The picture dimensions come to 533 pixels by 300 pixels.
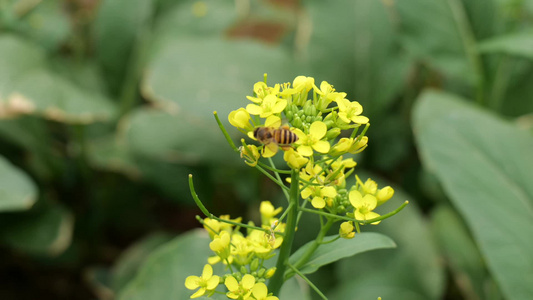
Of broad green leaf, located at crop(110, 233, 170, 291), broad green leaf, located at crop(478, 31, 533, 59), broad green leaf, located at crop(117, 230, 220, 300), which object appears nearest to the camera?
broad green leaf, located at crop(117, 230, 220, 300)

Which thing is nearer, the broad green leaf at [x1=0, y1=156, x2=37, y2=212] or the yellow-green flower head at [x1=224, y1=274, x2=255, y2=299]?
the yellow-green flower head at [x1=224, y1=274, x2=255, y2=299]

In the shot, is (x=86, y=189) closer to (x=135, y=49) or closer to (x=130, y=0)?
(x=135, y=49)

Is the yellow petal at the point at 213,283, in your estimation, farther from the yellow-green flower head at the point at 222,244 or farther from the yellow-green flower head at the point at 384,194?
the yellow-green flower head at the point at 384,194

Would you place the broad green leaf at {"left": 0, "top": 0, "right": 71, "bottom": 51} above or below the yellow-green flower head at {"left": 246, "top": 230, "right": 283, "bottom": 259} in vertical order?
below

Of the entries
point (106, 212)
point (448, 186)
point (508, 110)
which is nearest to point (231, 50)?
point (106, 212)

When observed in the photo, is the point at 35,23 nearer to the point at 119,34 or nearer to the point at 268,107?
the point at 119,34

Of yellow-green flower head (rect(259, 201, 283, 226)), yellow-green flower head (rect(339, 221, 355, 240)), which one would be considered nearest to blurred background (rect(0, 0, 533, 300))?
yellow-green flower head (rect(259, 201, 283, 226))

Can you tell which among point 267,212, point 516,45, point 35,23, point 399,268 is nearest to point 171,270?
point 267,212

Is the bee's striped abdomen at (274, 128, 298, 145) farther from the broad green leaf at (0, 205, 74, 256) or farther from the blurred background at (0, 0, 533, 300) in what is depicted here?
the broad green leaf at (0, 205, 74, 256)
